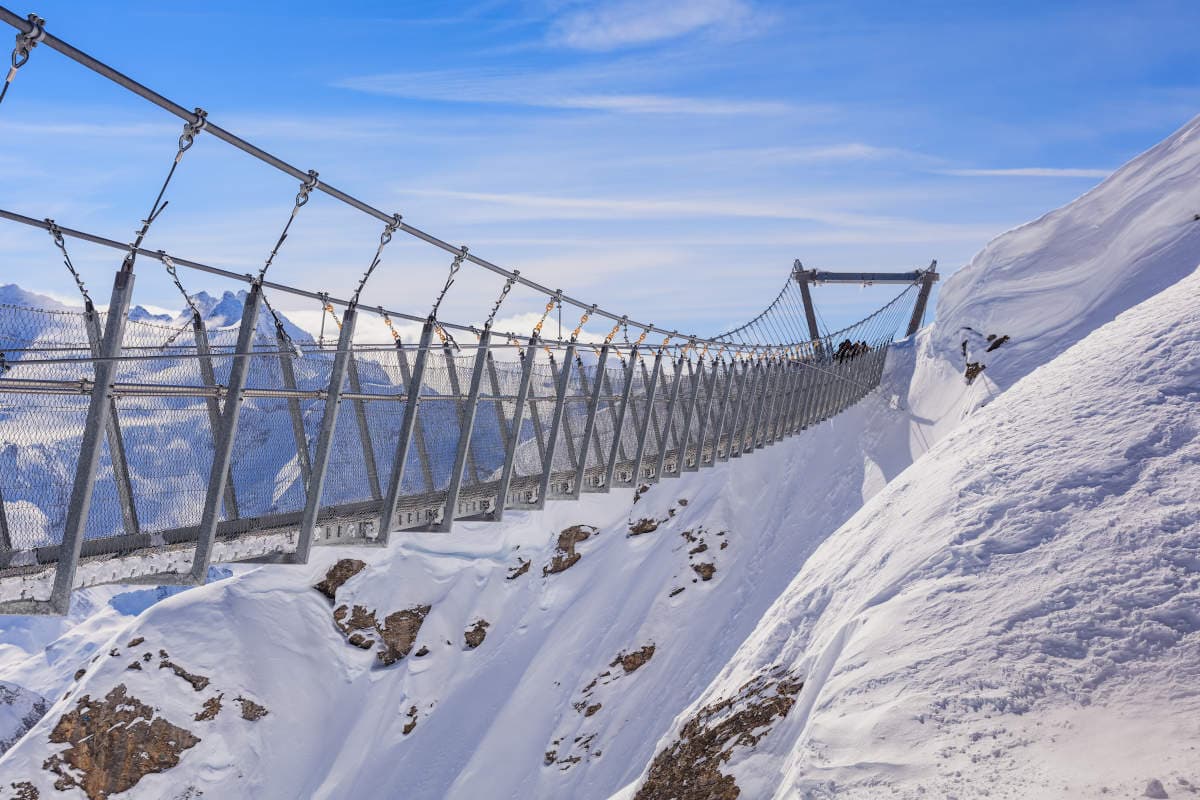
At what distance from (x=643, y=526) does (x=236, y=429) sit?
126 feet

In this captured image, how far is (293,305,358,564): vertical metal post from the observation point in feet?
26.3

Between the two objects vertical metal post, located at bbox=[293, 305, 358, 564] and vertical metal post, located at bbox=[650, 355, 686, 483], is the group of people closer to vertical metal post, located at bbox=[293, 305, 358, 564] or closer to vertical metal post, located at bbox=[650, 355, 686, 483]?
vertical metal post, located at bbox=[650, 355, 686, 483]

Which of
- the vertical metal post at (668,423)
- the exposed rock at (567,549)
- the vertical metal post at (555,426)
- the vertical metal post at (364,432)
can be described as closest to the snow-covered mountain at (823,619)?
the exposed rock at (567,549)

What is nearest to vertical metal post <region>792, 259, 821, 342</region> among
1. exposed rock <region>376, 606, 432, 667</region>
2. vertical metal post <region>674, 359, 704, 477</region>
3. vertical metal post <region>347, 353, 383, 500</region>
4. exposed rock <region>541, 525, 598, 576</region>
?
exposed rock <region>541, 525, 598, 576</region>

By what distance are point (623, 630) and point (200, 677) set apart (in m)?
21.8

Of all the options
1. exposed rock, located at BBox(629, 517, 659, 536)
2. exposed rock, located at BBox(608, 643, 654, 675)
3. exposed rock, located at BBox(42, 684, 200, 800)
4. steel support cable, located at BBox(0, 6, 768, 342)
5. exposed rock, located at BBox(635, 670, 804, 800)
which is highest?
steel support cable, located at BBox(0, 6, 768, 342)

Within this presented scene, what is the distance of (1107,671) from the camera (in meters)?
6.64

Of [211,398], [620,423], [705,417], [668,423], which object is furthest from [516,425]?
[705,417]

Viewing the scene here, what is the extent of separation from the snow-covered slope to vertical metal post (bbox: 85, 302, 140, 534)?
4.85 metres

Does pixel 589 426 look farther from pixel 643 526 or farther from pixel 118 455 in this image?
pixel 643 526

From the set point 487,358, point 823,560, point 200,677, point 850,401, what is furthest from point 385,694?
point 487,358

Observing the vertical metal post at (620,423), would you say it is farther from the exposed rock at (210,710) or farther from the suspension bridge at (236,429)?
the exposed rock at (210,710)

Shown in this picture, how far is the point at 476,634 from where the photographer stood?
4634 centimetres

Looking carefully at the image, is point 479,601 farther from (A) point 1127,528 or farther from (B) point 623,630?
(A) point 1127,528
